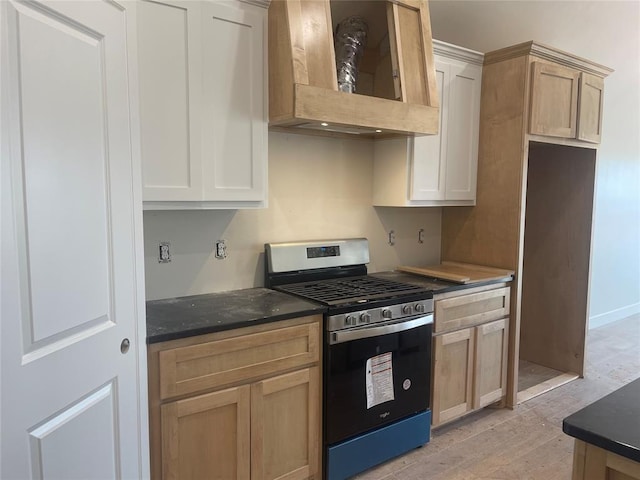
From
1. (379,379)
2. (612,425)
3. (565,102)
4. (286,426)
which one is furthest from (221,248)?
(565,102)

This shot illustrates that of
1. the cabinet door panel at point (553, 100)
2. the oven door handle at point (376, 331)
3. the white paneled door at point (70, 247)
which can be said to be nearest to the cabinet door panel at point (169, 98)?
the white paneled door at point (70, 247)

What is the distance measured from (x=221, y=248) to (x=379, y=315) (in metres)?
0.87

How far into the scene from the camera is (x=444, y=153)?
2.99m

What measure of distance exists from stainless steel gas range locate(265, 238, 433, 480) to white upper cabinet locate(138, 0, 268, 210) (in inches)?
22.5

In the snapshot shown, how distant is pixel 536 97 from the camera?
9.54ft

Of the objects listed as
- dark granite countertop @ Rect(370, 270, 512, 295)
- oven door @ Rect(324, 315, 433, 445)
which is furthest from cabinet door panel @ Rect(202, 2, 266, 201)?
dark granite countertop @ Rect(370, 270, 512, 295)

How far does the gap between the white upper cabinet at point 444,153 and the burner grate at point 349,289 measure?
539 mm

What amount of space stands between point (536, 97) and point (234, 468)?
262 cm

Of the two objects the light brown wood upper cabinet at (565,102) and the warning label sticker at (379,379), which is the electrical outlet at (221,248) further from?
the light brown wood upper cabinet at (565,102)

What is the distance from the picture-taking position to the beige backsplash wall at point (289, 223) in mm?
2344

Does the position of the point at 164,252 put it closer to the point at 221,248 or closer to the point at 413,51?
the point at 221,248

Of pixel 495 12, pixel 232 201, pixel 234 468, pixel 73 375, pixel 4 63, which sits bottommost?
pixel 234 468

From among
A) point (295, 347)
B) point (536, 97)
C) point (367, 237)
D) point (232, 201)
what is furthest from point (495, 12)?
point (295, 347)

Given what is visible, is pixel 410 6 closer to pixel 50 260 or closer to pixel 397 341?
pixel 397 341
